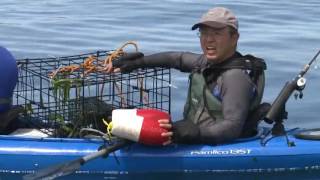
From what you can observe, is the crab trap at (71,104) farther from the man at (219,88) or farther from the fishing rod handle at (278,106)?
the fishing rod handle at (278,106)

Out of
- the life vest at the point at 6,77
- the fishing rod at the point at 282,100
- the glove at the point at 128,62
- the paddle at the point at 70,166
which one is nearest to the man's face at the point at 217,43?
the fishing rod at the point at 282,100

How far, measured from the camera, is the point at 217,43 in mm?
4855

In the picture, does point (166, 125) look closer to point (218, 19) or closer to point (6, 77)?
point (218, 19)

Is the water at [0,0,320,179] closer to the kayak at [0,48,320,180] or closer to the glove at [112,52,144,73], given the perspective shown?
the glove at [112,52,144,73]

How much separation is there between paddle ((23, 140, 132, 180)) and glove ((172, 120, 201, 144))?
0.30 metres

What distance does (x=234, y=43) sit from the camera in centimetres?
490

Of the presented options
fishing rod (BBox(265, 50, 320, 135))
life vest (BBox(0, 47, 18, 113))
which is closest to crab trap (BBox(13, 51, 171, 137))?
life vest (BBox(0, 47, 18, 113))

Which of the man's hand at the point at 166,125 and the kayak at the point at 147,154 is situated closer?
the man's hand at the point at 166,125

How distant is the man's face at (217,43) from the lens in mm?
4848

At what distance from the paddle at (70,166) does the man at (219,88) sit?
1.07 feet

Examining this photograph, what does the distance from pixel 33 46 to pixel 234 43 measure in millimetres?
6487

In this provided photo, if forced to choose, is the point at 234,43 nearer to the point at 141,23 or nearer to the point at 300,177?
the point at 300,177

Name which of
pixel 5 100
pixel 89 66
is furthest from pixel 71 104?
pixel 5 100

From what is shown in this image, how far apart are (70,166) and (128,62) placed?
95 cm
